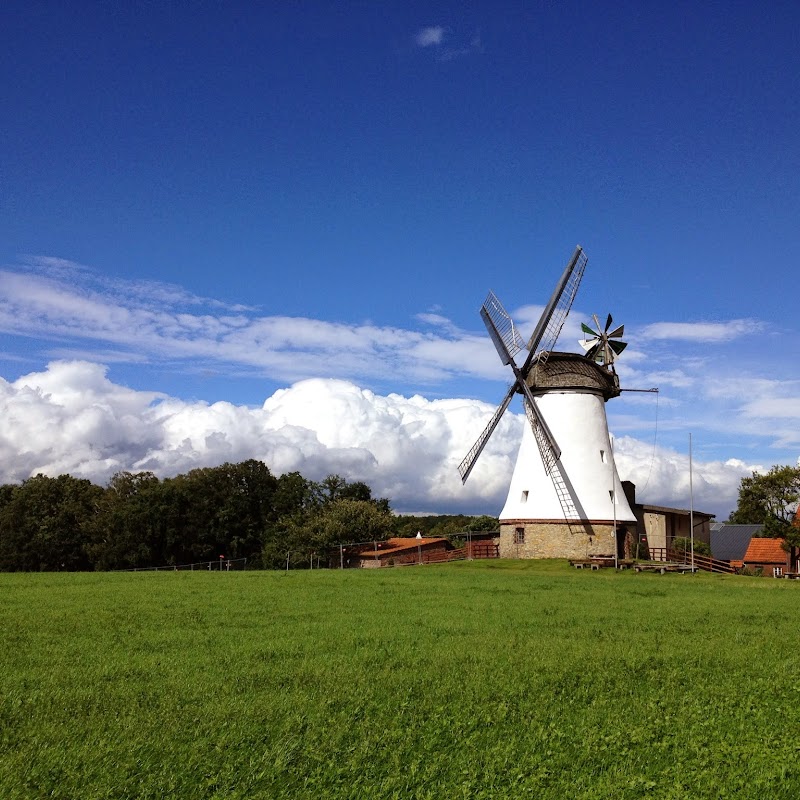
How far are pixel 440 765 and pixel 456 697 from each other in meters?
2.71

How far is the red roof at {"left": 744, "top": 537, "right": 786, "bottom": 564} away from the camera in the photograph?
65312mm

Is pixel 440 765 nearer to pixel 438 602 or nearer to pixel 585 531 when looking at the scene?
pixel 438 602

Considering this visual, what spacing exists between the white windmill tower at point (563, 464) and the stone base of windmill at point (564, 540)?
58 mm

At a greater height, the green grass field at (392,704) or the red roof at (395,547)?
the green grass field at (392,704)

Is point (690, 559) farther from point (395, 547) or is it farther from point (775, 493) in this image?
point (395, 547)

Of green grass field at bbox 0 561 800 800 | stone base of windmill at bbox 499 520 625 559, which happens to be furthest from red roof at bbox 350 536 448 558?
green grass field at bbox 0 561 800 800

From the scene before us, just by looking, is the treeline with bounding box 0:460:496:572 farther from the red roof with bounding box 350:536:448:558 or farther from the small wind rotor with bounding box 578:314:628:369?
the small wind rotor with bounding box 578:314:628:369

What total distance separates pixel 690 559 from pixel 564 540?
7.79 m

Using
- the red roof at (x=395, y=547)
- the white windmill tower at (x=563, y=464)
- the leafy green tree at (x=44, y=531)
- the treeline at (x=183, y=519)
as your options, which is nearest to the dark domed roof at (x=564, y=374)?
the white windmill tower at (x=563, y=464)

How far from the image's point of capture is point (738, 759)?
892 centimetres

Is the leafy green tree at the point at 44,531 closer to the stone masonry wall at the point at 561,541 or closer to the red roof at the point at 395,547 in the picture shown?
the red roof at the point at 395,547

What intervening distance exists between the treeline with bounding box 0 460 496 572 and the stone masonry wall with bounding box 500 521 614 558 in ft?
70.5

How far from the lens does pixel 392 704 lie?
1056 cm

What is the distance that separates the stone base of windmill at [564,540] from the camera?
46.6 meters
